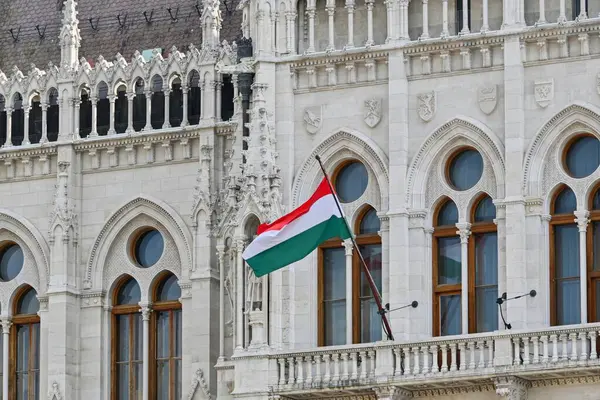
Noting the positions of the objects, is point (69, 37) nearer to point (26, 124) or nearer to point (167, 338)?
point (26, 124)

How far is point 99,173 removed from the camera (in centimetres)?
5144

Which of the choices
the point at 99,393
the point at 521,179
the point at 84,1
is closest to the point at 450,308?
the point at 521,179

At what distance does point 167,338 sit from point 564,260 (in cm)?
835

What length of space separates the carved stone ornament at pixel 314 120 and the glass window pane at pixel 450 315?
3.85 metres

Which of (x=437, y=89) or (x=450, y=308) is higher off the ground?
(x=437, y=89)

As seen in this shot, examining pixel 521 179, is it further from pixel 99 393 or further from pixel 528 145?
pixel 99 393

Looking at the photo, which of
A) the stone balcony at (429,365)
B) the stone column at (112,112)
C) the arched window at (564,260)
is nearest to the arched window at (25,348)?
the stone column at (112,112)

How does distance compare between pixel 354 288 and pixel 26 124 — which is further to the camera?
pixel 26 124

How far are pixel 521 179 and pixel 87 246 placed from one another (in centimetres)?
936

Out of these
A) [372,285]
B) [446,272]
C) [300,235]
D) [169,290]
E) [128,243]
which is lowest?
[372,285]

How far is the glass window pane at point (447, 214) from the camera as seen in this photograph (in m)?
47.0

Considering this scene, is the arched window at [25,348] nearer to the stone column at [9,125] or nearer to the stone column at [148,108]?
the stone column at [9,125]

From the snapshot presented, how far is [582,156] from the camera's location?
46188mm

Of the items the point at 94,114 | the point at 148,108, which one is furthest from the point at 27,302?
the point at 148,108
